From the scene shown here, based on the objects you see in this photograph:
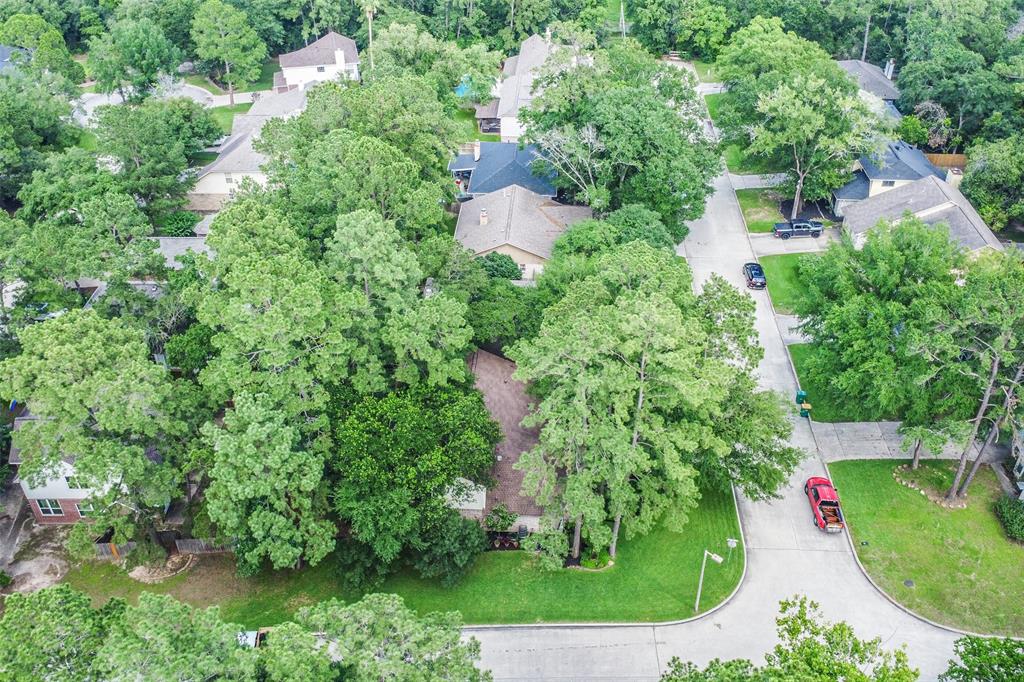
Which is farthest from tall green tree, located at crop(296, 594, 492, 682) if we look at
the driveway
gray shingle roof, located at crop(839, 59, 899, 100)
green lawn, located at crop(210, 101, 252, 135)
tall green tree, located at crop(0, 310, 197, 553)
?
green lawn, located at crop(210, 101, 252, 135)

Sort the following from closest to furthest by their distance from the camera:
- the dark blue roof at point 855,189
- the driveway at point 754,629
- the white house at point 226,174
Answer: the driveway at point 754,629 < the dark blue roof at point 855,189 < the white house at point 226,174

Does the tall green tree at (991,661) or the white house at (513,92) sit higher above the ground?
the tall green tree at (991,661)

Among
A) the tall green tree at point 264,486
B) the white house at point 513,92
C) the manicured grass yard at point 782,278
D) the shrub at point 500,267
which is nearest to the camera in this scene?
the tall green tree at point 264,486

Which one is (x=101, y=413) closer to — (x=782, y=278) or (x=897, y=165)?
(x=782, y=278)

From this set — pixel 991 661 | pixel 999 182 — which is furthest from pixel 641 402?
pixel 999 182

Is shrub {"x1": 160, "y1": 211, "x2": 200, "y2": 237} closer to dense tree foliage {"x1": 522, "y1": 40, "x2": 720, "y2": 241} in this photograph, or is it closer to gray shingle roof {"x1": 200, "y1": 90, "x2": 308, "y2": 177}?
gray shingle roof {"x1": 200, "y1": 90, "x2": 308, "y2": 177}

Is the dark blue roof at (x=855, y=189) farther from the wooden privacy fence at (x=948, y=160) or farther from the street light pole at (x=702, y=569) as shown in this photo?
the street light pole at (x=702, y=569)

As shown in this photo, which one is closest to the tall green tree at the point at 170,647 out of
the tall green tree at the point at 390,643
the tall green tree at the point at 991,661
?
the tall green tree at the point at 390,643
